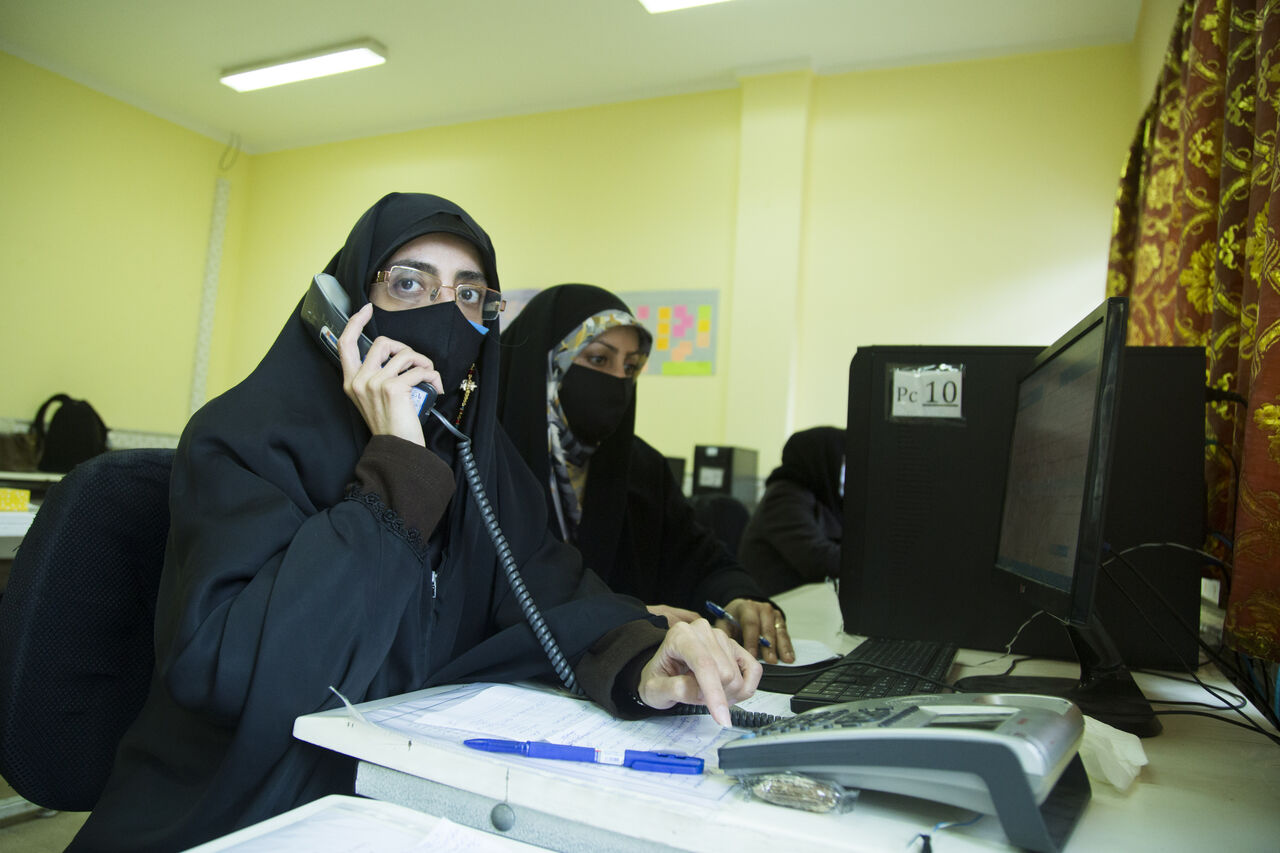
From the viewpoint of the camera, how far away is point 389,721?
77 cm

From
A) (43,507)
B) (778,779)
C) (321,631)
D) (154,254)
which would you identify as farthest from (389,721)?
(154,254)

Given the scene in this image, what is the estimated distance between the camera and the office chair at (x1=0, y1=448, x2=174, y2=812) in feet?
3.16

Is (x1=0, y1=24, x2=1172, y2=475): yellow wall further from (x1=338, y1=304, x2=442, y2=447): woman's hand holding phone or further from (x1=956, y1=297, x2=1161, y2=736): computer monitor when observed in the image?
(x1=338, y1=304, x2=442, y2=447): woman's hand holding phone

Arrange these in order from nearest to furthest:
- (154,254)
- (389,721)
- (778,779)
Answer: (778,779)
(389,721)
(154,254)

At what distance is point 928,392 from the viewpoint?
149cm

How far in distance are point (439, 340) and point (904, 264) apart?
12.7 feet

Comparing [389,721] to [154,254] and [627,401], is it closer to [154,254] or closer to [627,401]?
[627,401]

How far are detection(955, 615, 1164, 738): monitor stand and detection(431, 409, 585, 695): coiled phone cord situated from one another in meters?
0.51

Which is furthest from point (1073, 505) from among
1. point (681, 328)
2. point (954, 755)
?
point (681, 328)

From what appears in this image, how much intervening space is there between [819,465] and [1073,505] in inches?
84.7

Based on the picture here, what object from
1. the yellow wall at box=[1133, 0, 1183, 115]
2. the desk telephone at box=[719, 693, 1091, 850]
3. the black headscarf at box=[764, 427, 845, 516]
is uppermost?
the yellow wall at box=[1133, 0, 1183, 115]

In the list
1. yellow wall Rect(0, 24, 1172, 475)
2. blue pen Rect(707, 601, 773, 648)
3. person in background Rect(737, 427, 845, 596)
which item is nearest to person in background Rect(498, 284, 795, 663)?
blue pen Rect(707, 601, 773, 648)

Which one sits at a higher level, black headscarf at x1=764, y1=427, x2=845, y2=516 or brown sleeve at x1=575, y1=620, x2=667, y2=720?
black headscarf at x1=764, y1=427, x2=845, y2=516

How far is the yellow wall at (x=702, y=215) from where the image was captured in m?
4.41
